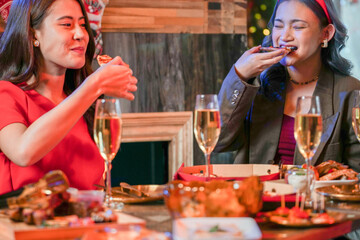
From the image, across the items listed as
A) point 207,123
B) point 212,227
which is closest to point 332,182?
point 207,123

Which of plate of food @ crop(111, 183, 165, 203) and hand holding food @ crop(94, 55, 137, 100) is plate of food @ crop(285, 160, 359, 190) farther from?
hand holding food @ crop(94, 55, 137, 100)

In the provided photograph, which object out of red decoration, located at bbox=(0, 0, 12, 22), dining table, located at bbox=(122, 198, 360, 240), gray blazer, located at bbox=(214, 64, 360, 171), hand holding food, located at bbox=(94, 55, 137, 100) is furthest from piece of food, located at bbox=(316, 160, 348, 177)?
red decoration, located at bbox=(0, 0, 12, 22)

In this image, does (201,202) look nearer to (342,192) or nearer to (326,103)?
(342,192)

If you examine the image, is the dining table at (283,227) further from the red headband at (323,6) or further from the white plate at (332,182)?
the red headband at (323,6)

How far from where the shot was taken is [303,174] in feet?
4.57

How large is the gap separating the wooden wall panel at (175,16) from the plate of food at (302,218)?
8.51 ft

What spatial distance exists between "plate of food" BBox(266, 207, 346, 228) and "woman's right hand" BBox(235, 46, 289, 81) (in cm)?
111

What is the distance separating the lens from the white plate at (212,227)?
95cm

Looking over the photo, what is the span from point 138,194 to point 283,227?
44cm

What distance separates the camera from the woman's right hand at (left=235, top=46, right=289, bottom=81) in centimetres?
221

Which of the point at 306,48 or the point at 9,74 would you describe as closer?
the point at 9,74

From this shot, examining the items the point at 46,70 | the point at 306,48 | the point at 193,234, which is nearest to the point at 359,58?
the point at 306,48

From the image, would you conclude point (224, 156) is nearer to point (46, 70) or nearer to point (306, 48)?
point (306, 48)

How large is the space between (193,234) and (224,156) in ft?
9.93
